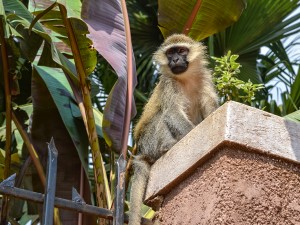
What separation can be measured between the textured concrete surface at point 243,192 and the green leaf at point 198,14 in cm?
285

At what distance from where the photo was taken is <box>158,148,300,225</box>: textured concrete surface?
3.39 meters

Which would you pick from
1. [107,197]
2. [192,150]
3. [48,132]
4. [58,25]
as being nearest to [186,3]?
[58,25]

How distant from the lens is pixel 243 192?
3.43 m

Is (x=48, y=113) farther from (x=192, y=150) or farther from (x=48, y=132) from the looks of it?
(x=192, y=150)

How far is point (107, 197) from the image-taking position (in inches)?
196

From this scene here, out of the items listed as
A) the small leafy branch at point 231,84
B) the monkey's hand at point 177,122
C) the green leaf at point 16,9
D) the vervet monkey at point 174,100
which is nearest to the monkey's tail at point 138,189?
the vervet monkey at point 174,100

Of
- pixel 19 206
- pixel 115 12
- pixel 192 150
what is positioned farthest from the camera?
pixel 19 206

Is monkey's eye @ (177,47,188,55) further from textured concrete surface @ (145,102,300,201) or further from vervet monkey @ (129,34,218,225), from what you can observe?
textured concrete surface @ (145,102,300,201)

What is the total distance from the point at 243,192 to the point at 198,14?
3162 mm

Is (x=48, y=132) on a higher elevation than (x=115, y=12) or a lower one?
lower

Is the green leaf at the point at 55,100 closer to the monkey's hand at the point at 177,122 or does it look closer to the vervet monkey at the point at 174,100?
the vervet monkey at the point at 174,100

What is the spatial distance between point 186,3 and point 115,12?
77 centimetres

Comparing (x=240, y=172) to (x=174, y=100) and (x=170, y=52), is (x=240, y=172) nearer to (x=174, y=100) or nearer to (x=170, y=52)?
(x=174, y=100)

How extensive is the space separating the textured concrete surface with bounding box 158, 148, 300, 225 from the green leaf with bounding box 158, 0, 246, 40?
9.36 feet
